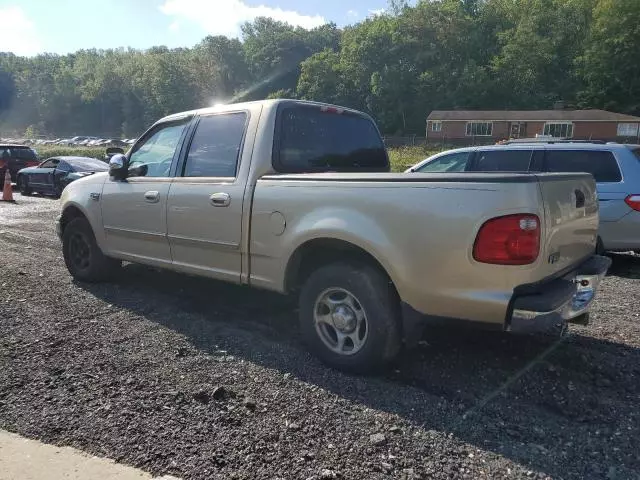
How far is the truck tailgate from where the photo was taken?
10.1 ft

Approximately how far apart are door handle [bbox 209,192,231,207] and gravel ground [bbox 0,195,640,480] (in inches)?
43.1

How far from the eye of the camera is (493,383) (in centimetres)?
360

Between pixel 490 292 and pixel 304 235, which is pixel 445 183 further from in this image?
pixel 304 235

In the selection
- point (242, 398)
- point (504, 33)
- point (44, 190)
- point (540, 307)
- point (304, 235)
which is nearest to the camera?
point (540, 307)

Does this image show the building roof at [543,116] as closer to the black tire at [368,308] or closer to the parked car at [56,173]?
the parked car at [56,173]

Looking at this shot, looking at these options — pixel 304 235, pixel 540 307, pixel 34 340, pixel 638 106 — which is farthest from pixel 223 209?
pixel 638 106

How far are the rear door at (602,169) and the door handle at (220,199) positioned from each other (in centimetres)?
494

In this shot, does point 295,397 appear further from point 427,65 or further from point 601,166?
point 427,65

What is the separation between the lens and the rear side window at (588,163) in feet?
22.4

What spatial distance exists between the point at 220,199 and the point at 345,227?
4.13ft

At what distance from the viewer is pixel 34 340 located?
4.25 meters

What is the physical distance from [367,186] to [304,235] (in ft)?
1.97

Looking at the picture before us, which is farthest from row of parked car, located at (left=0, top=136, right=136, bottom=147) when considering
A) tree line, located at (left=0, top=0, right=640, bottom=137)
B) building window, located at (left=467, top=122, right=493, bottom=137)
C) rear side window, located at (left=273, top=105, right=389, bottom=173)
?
rear side window, located at (left=273, top=105, right=389, bottom=173)

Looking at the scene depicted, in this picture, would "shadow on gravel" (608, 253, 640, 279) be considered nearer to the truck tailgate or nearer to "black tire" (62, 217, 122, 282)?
the truck tailgate
